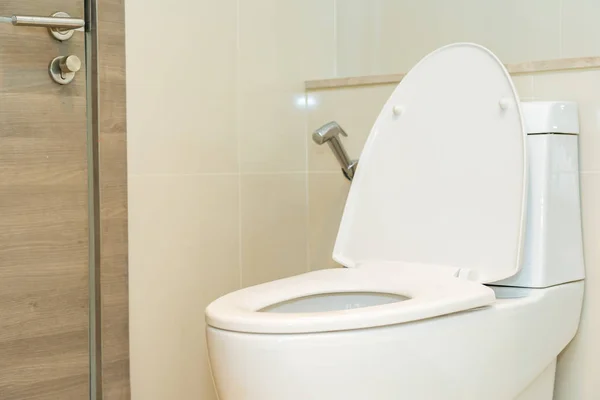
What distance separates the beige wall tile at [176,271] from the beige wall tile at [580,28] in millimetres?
768

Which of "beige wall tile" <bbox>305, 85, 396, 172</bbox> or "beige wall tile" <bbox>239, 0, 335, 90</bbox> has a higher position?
"beige wall tile" <bbox>239, 0, 335, 90</bbox>

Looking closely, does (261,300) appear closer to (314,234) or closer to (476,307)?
(476,307)

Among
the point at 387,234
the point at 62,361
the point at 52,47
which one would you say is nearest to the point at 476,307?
the point at 387,234

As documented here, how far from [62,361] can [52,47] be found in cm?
53

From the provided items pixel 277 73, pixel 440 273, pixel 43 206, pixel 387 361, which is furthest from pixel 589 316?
pixel 43 206

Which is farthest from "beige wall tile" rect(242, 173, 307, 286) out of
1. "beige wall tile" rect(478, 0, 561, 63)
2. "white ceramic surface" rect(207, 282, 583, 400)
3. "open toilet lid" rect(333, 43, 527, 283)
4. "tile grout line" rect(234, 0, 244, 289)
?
"white ceramic surface" rect(207, 282, 583, 400)

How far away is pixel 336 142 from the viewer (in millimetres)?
1657

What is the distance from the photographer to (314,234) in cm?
187

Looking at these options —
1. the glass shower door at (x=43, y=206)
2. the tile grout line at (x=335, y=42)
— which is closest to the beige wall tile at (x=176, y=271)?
the glass shower door at (x=43, y=206)

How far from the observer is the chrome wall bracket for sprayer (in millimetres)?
1581

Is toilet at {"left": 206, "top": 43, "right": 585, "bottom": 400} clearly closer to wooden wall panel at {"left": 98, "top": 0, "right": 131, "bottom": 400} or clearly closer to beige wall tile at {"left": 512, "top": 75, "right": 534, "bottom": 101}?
beige wall tile at {"left": 512, "top": 75, "right": 534, "bottom": 101}

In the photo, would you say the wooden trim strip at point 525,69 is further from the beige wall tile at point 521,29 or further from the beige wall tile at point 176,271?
the beige wall tile at point 176,271

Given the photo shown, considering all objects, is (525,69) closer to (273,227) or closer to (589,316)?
(589,316)

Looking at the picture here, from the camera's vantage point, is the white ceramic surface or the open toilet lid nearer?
the white ceramic surface
